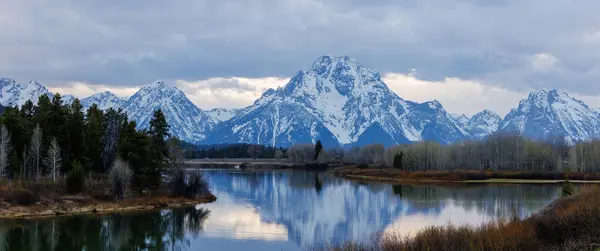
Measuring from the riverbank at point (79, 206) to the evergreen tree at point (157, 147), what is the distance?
22.5ft

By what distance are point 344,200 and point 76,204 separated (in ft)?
120

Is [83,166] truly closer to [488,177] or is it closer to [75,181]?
[75,181]

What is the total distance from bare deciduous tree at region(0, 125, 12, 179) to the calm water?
16.3m

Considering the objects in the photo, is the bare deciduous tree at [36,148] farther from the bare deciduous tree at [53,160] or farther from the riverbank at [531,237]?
the riverbank at [531,237]

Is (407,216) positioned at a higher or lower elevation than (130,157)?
lower

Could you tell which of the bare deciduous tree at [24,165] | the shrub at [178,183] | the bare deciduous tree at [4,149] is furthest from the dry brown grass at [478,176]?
the bare deciduous tree at [4,149]

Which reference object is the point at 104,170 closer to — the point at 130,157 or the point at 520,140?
the point at 130,157

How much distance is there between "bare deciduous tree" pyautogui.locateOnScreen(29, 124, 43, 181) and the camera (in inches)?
2837

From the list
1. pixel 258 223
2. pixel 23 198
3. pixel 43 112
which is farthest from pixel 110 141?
pixel 258 223

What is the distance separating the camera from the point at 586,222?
29.0m

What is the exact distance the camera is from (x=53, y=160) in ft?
237

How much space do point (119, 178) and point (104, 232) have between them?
776 inches

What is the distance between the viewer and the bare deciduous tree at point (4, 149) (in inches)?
2744

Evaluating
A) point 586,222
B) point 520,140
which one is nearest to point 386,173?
point 520,140
